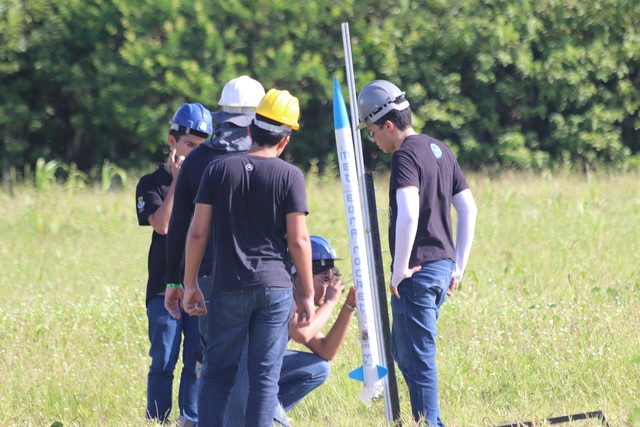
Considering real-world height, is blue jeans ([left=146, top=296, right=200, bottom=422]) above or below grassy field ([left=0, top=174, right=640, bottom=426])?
above

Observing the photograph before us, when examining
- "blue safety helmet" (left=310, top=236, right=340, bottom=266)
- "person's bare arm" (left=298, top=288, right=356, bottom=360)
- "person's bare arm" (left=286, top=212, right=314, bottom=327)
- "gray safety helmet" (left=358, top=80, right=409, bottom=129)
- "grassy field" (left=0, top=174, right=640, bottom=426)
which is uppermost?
"gray safety helmet" (left=358, top=80, right=409, bottom=129)

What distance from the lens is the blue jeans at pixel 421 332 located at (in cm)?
547

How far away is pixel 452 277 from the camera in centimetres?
580

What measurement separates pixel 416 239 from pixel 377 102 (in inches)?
29.1

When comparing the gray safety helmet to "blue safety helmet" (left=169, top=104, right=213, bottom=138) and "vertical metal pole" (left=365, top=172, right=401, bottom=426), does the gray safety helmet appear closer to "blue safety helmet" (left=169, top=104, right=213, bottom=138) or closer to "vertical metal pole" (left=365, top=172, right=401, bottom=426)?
"vertical metal pole" (left=365, top=172, right=401, bottom=426)

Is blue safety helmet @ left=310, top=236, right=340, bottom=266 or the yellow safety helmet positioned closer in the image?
the yellow safety helmet

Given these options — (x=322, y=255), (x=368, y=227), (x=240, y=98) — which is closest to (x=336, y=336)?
(x=322, y=255)

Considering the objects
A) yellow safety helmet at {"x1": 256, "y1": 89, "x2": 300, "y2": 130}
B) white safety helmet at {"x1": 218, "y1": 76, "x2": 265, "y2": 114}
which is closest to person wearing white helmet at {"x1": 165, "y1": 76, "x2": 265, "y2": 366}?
white safety helmet at {"x1": 218, "y1": 76, "x2": 265, "y2": 114}

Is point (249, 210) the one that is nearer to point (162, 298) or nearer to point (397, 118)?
point (397, 118)

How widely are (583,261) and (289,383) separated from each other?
4.99 meters

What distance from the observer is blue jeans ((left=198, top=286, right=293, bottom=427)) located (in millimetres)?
4988

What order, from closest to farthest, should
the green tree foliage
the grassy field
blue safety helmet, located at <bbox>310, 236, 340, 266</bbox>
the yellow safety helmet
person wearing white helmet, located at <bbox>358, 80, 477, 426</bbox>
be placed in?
the yellow safety helmet
person wearing white helmet, located at <bbox>358, 80, 477, 426</bbox>
blue safety helmet, located at <bbox>310, 236, 340, 266</bbox>
the grassy field
the green tree foliage

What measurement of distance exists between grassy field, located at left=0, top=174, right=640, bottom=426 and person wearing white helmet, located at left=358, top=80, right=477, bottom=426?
0.47 metres

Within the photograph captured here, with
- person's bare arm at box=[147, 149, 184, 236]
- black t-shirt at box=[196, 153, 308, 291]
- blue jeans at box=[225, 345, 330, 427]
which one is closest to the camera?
black t-shirt at box=[196, 153, 308, 291]
